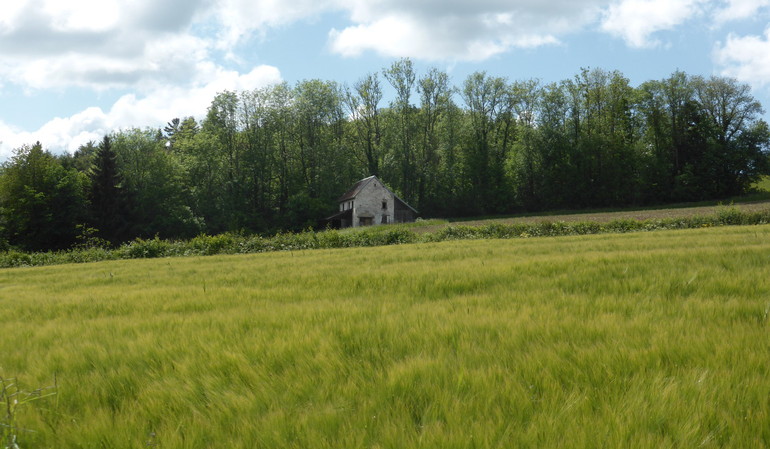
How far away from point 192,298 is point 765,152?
7427 cm

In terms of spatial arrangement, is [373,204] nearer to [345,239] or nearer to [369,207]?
[369,207]

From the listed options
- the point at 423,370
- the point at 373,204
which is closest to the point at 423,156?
the point at 373,204

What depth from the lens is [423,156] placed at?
240 ft

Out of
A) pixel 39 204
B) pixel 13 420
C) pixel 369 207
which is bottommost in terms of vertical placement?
pixel 13 420

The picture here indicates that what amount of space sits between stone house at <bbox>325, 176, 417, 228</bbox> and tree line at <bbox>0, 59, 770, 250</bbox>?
2.59m

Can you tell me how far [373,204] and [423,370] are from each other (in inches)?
2334

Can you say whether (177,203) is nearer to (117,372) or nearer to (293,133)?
(293,133)

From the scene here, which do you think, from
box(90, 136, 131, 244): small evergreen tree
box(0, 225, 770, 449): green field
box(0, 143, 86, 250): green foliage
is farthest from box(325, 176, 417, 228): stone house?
box(0, 225, 770, 449): green field

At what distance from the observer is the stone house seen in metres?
61.7

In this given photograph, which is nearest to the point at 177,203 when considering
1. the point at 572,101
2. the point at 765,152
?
the point at 572,101

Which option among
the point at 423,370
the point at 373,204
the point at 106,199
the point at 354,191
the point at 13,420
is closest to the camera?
the point at 13,420

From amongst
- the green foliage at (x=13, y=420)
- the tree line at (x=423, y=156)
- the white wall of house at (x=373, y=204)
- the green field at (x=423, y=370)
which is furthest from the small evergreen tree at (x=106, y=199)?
the green foliage at (x=13, y=420)

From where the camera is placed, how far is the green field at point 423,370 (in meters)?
2.34

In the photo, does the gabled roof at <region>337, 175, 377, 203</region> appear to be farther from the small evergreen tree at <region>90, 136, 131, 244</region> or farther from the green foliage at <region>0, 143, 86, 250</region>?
the green foliage at <region>0, 143, 86, 250</region>
